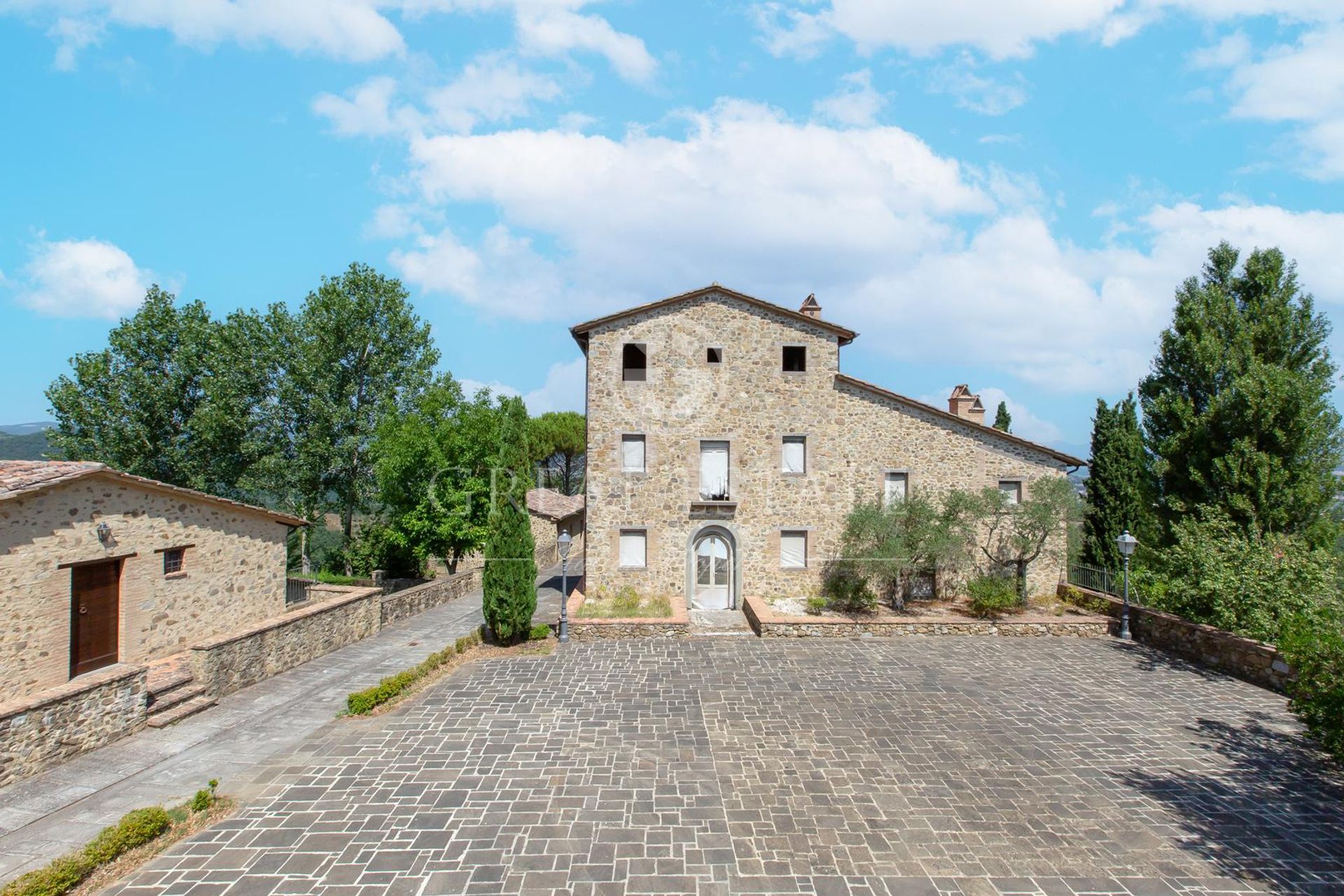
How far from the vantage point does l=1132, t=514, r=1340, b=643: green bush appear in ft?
46.5

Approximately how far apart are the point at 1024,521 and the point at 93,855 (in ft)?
70.6

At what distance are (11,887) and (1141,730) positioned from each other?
15.6 m

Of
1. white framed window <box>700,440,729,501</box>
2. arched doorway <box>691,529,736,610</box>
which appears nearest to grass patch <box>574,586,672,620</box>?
arched doorway <box>691,529,736,610</box>

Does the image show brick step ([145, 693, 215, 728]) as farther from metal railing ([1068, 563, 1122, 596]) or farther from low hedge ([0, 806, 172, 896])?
metal railing ([1068, 563, 1122, 596])

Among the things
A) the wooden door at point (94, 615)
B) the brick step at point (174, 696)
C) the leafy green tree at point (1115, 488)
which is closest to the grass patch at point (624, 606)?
the brick step at point (174, 696)

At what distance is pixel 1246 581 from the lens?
1477cm

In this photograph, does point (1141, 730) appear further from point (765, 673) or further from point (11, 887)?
point (11, 887)

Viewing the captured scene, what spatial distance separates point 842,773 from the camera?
956cm

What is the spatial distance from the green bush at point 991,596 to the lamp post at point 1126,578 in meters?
2.70

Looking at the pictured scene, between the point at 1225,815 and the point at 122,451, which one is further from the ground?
the point at 122,451

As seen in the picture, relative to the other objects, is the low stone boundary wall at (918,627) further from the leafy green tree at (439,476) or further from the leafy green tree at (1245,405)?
the leafy green tree at (439,476)

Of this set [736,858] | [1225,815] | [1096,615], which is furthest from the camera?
[1096,615]

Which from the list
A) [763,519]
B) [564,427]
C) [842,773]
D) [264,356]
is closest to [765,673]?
[842,773]

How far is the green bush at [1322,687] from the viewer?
8.80 meters
